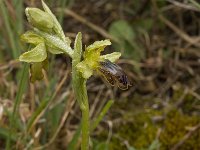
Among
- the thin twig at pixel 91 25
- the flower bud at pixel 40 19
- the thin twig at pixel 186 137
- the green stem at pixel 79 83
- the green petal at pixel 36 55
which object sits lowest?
the thin twig at pixel 186 137

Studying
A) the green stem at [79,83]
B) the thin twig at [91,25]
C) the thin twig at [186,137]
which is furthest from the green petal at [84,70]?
the thin twig at [91,25]

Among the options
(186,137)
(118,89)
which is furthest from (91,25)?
(186,137)

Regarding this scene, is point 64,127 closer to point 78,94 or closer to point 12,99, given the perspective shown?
point 12,99

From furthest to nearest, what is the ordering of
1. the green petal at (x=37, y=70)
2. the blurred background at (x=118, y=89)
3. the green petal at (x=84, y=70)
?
the blurred background at (x=118, y=89)
the green petal at (x=37, y=70)
the green petal at (x=84, y=70)

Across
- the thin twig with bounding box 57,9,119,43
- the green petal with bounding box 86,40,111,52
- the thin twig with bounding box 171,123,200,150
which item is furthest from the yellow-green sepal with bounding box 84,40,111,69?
the thin twig with bounding box 57,9,119,43

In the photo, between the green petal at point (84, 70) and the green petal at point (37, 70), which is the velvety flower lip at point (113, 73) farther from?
the green petal at point (37, 70)

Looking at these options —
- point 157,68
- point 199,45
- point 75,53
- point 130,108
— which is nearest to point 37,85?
point 130,108

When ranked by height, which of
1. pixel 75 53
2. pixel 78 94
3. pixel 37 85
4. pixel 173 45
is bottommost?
pixel 78 94
